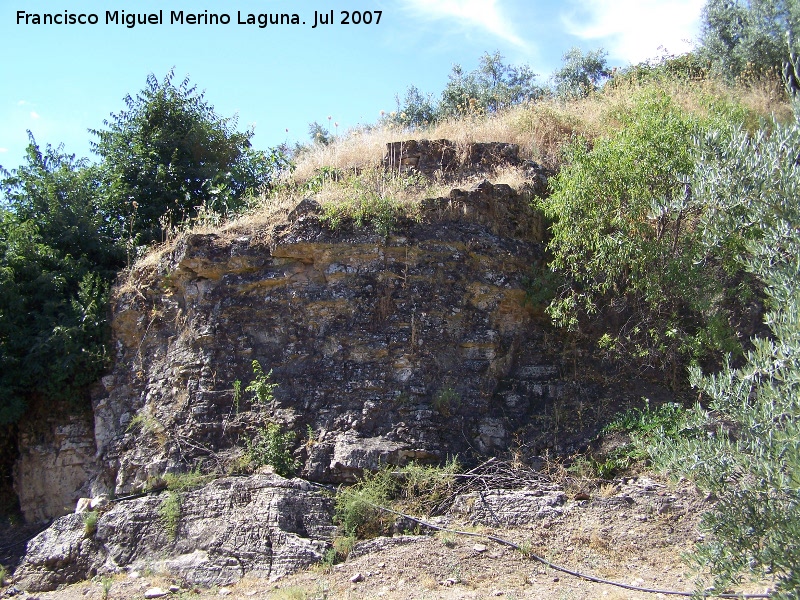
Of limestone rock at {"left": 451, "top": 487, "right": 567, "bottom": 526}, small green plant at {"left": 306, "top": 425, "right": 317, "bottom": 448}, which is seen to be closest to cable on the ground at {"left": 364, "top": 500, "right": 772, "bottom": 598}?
limestone rock at {"left": 451, "top": 487, "right": 567, "bottom": 526}

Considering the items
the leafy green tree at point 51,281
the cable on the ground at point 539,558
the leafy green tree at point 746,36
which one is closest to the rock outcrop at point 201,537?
the cable on the ground at point 539,558

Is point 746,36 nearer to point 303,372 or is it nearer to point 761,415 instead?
point 303,372

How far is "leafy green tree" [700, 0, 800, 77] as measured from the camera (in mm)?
12688

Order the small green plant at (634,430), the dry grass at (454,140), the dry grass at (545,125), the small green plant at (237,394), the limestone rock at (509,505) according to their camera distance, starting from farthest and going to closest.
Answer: the dry grass at (545,125) → the dry grass at (454,140) → the small green plant at (237,394) → the small green plant at (634,430) → the limestone rock at (509,505)

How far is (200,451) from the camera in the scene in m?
8.16

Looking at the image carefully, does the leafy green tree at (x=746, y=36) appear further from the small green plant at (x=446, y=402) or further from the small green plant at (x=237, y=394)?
the small green plant at (x=237, y=394)

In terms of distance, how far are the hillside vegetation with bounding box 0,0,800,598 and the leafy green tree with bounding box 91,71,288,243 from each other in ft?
0.12

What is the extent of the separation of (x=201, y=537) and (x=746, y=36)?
12762 mm

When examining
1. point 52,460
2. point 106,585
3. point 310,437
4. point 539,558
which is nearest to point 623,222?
point 539,558

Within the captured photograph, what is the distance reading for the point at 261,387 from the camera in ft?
26.9

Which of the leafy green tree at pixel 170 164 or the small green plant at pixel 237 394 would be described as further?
the leafy green tree at pixel 170 164

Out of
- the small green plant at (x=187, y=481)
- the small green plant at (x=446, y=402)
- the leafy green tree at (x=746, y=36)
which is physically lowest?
the small green plant at (x=187, y=481)

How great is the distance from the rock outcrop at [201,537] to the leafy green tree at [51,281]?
7.14 feet

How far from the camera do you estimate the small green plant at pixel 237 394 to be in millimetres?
8359
